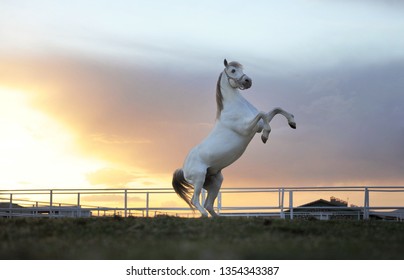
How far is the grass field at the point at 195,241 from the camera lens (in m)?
6.91

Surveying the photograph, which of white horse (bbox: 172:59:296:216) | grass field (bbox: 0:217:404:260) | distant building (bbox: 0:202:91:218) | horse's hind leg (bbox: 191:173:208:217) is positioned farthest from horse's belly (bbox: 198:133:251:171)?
distant building (bbox: 0:202:91:218)

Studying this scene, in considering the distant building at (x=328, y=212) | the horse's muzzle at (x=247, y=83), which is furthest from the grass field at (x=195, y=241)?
the distant building at (x=328, y=212)

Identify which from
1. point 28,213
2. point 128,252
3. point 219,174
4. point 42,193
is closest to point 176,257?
point 128,252

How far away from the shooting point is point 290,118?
507 inches

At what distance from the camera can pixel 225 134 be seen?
13.5 metres

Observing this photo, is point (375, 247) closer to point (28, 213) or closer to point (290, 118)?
point (290, 118)

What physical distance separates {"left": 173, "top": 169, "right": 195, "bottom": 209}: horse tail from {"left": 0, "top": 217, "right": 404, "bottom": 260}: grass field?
12.0 ft

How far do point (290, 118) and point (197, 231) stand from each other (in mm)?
4334

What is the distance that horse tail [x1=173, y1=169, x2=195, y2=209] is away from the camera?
14750 mm

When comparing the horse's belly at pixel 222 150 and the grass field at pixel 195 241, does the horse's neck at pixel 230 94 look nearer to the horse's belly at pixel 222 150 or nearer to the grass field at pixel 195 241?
the horse's belly at pixel 222 150

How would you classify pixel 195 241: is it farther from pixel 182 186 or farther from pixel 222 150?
pixel 182 186

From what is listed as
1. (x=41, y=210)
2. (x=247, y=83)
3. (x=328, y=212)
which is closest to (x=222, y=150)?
(x=247, y=83)

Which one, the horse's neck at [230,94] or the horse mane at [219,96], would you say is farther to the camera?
the horse mane at [219,96]

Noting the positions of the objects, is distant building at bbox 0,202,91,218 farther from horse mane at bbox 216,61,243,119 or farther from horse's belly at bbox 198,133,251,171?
horse mane at bbox 216,61,243,119
